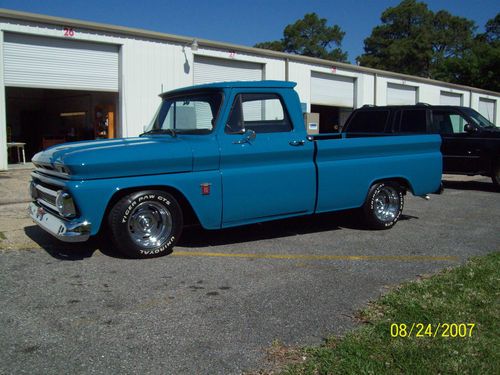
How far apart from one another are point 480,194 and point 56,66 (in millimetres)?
11551

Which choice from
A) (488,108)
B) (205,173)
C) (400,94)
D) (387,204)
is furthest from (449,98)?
(205,173)

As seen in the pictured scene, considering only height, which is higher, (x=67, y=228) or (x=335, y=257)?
(x=67, y=228)

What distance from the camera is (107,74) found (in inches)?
579

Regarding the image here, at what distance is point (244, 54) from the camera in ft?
58.6

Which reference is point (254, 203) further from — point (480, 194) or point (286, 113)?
point (480, 194)

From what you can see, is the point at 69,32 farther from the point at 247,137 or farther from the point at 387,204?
the point at 387,204

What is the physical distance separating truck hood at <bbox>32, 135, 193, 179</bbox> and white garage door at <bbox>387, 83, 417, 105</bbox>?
22.0 m

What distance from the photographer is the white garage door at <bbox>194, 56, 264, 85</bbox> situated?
16.6 m

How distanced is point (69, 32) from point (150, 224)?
1032cm

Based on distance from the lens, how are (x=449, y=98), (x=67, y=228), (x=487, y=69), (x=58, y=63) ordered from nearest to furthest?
(x=67, y=228) → (x=58, y=63) → (x=449, y=98) → (x=487, y=69)

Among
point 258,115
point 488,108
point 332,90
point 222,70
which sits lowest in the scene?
point 258,115

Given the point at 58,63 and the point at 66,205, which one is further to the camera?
the point at 58,63
